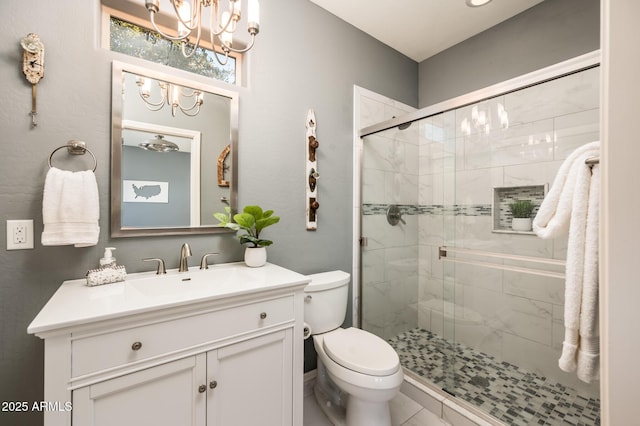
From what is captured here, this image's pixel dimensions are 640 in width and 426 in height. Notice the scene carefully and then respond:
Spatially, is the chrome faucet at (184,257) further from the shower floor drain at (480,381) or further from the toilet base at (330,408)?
the shower floor drain at (480,381)

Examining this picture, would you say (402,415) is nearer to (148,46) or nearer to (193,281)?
(193,281)

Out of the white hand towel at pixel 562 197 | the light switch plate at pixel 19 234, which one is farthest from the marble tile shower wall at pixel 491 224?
the light switch plate at pixel 19 234

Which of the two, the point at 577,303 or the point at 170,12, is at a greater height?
the point at 170,12

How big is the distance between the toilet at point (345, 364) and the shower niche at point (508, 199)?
104 cm

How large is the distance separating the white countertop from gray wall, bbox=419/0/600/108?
2.18 meters

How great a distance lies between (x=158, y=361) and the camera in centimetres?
92

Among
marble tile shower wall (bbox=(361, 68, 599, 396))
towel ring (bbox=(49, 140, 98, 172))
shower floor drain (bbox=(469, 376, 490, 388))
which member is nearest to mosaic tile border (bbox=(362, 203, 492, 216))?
marble tile shower wall (bbox=(361, 68, 599, 396))

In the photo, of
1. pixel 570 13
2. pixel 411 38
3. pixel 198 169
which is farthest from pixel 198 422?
pixel 570 13

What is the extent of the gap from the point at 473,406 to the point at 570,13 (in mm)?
2490

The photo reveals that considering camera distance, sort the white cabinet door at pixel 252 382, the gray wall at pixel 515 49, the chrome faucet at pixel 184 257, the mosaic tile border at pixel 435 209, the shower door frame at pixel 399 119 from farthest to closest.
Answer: the mosaic tile border at pixel 435 209 < the gray wall at pixel 515 49 < the chrome faucet at pixel 184 257 < the shower door frame at pixel 399 119 < the white cabinet door at pixel 252 382

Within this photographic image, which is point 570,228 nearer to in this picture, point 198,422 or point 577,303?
point 577,303

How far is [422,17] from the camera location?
1994 mm

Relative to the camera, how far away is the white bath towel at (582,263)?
854 mm

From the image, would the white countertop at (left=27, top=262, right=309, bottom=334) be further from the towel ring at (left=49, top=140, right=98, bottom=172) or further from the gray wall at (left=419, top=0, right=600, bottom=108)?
the gray wall at (left=419, top=0, right=600, bottom=108)
